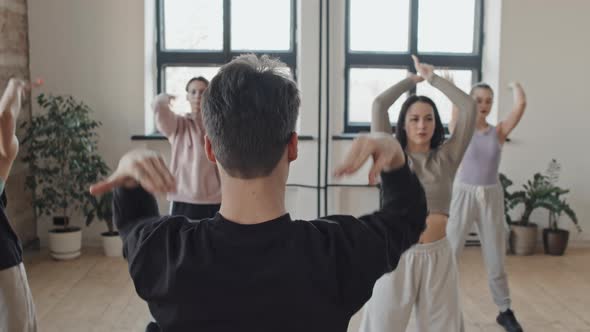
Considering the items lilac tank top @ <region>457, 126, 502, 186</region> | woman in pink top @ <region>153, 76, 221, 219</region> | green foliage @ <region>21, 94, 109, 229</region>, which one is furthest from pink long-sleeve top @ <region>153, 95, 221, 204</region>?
green foliage @ <region>21, 94, 109, 229</region>

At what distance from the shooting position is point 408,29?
18.2 ft

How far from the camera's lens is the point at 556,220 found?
5.21 m

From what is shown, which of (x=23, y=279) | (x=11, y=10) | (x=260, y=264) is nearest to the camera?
(x=260, y=264)

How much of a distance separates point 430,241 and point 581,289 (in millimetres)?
2262

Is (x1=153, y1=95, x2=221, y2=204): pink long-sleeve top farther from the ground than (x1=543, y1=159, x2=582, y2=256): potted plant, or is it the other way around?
(x1=153, y1=95, x2=221, y2=204): pink long-sleeve top

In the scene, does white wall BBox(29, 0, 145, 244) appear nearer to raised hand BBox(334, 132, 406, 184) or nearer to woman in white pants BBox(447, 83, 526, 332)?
woman in white pants BBox(447, 83, 526, 332)

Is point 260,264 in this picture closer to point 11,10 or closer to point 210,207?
point 210,207

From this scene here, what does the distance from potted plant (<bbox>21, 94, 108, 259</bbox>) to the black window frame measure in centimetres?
85

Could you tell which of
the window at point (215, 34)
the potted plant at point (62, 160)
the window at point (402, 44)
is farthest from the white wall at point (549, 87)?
the potted plant at point (62, 160)

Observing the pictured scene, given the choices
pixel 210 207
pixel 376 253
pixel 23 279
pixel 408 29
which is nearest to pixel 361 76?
pixel 408 29

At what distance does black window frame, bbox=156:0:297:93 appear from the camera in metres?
5.45

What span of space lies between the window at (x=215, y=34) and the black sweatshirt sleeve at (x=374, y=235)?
14.7 feet

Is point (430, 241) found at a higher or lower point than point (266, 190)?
lower

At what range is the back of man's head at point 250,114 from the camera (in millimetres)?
954
